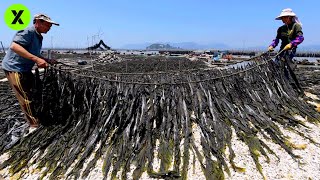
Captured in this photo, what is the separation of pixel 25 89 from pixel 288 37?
7.00 meters

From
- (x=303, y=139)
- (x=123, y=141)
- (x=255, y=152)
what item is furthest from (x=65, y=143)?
(x=303, y=139)

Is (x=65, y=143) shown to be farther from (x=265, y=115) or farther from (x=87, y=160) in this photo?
(x=265, y=115)

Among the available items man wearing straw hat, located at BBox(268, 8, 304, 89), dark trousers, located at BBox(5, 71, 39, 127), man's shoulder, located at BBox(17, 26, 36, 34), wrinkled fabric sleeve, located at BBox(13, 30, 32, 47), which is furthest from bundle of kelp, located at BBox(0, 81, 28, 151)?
man wearing straw hat, located at BBox(268, 8, 304, 89)

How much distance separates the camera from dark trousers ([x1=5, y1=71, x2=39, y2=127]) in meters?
6.49

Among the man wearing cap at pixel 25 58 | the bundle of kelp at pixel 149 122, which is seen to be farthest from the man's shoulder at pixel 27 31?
the bundle of kelp at pixel 149 122

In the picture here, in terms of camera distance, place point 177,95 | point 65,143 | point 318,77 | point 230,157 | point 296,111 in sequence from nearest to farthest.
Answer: point 230,157 → point 65,143 → point 177,95 → point 296,111 → point 318,77

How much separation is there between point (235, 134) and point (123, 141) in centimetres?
241

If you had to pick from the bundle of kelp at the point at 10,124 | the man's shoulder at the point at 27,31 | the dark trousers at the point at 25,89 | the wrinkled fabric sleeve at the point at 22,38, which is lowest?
the bundle of kelp at the point at 10,124

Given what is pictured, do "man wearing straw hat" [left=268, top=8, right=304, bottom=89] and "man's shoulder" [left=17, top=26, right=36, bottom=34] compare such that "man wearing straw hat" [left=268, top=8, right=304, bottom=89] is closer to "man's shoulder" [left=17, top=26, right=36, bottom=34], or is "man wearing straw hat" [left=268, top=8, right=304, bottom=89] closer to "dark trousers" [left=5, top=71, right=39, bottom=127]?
"man's shoulder" [left=17, top=26, right=36, bottom=34]

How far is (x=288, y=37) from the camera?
28.1 feet

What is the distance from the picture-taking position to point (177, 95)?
722 cm

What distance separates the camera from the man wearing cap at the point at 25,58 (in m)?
6.03

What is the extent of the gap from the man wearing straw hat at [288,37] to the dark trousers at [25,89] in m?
6.53

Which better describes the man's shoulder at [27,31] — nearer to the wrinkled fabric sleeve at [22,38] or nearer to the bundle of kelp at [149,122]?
the wrinkled fabric sleeve at [22,38]
